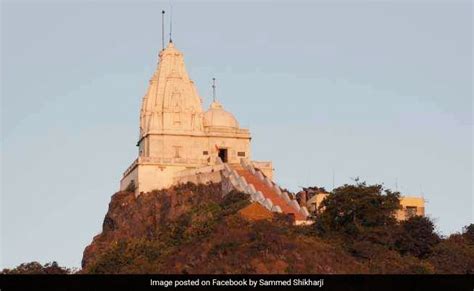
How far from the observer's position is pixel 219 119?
401ft

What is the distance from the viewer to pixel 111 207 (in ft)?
403

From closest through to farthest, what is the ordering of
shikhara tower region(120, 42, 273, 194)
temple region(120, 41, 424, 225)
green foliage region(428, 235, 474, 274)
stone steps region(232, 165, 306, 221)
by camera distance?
green foliage region(428, 235, 474, 274), stone steps region(232, 165, 306, 221), temple region(120, 41, 424, 225), shikhara tower region(120, 42, 273, 194)

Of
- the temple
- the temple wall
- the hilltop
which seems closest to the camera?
the hilltop

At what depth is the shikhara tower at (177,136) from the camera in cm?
11725

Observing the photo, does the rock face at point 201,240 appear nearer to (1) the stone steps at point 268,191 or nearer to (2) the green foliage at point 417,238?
(1) the stone steps at point 268,191

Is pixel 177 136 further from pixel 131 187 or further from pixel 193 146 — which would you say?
pixel 131 187

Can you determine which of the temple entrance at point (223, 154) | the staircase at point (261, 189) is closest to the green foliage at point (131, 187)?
the temple entrance at point (223, 154)

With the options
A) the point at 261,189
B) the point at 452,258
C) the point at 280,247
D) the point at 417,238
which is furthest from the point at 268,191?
the point at 280,247

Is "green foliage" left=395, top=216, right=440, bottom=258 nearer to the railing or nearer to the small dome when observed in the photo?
the railing

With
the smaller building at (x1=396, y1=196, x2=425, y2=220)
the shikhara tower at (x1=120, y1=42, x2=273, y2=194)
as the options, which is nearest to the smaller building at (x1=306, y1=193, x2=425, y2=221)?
the smaller building at (x1=396, y1=196, x2=425, y2=220)
